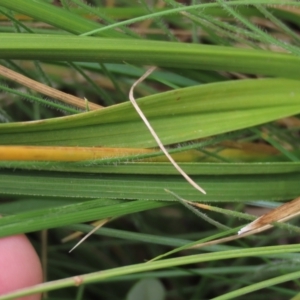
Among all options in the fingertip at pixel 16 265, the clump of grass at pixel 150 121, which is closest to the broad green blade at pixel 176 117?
the clump of grass at pixel 150 121

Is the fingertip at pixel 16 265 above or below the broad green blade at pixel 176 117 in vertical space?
below

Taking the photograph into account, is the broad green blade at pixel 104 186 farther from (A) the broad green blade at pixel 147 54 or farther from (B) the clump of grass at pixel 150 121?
(A) the broad green blade at pixel 147 54

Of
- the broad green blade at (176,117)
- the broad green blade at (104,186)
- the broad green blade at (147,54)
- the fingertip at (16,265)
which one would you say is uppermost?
the broad green blade at (147,54)

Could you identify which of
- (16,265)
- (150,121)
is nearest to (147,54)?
(150,121)

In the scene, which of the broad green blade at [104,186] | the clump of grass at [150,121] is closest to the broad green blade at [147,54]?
the clump of grass at [150,121]

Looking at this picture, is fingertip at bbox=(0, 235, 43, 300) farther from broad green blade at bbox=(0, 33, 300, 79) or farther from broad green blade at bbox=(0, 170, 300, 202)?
broad green blade at bbox=(0, 33, 300, 79)

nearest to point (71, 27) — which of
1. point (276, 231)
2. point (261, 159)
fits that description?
point (261, 159)

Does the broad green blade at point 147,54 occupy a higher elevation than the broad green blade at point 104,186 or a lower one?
higher

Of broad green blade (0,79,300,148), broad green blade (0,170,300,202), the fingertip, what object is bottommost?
the fingertip

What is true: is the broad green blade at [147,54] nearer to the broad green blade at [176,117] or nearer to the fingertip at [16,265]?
the broad green blade at [176,117]

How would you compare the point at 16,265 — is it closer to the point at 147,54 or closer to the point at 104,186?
the point at 104,186

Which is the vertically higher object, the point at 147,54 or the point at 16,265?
the point at 147,54

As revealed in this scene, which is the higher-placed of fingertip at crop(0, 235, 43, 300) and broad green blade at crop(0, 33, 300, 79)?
broad green blade at crop(0, 33, 300, 79)

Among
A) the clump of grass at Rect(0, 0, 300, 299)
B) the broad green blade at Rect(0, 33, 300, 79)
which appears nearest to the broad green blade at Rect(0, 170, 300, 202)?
the clump of grass at Rect(0, 0, 300, 299)
